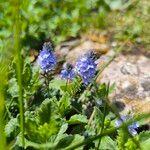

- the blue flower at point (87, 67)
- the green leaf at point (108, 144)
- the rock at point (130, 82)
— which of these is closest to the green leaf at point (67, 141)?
the green leaf at point (108, 144)

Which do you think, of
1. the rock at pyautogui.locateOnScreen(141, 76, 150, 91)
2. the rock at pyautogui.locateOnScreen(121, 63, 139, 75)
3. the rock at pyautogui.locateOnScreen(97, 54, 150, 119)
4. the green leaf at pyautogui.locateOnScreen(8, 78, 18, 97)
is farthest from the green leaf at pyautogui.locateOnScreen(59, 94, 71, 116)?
the rock at pyautogui.locateOnScreen(121, 63, 139, 75)

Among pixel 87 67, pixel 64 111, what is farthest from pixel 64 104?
pixel 87 67

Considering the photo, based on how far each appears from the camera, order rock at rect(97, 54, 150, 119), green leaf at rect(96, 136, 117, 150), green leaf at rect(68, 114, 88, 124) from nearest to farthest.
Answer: green leaf at rect(96, 136, 117, 150) → green leaf at rect(68, 114, 88, 124) → rock at rect(97, 54, 150, 119)

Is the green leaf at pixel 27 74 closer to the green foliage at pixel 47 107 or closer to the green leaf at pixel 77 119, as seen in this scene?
the green foliage at pixel 47 107

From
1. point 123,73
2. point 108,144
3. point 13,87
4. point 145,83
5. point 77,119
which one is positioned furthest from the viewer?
point 123,73

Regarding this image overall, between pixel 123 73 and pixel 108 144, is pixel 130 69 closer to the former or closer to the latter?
pixel 123 73

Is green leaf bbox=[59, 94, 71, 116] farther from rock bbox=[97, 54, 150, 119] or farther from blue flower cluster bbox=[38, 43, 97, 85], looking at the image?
rock bbox=[97, 54, 150, 119]
